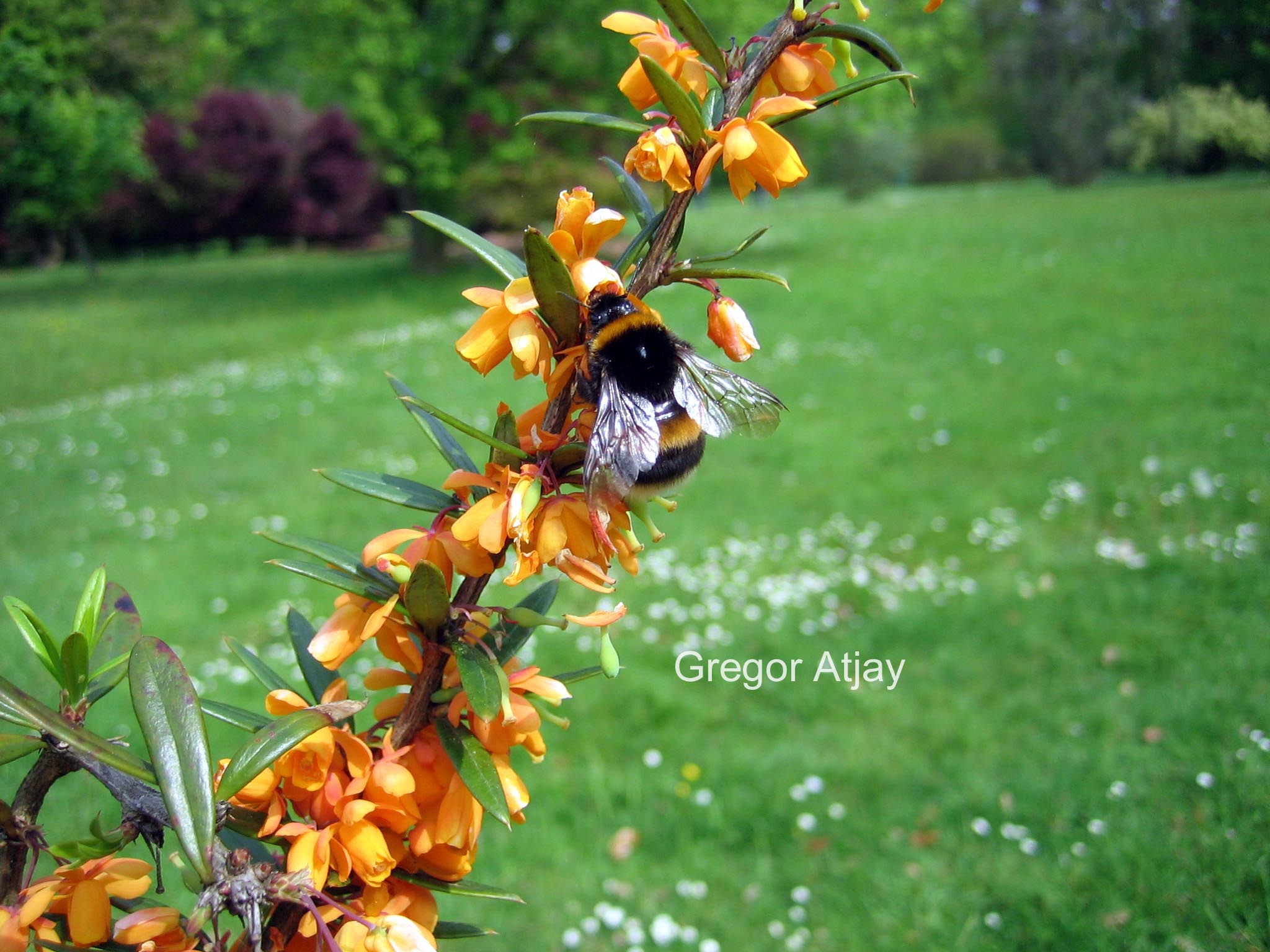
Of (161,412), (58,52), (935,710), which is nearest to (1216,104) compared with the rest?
(935,710)

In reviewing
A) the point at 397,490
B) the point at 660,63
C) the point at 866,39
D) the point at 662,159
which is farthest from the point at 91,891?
the point at 866,39

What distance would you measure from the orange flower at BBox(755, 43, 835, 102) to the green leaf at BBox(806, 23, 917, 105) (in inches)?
0.7

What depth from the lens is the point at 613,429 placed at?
0.84m

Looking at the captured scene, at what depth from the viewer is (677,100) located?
771mm

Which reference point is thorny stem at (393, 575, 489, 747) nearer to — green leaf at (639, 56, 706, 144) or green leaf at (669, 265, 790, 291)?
green leaf at (669, 265, 790, 291)

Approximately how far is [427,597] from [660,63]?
0.53 meters

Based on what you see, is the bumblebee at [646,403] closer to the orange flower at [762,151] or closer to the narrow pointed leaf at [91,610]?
the orange flower at [762,151]

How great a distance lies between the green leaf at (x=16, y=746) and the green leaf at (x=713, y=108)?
74cm

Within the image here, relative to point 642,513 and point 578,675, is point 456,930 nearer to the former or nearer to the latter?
point 578,675

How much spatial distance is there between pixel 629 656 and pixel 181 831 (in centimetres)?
324

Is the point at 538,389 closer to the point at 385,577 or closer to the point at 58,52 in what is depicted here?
the point at 58,52

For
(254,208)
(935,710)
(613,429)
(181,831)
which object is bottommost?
(254,208)

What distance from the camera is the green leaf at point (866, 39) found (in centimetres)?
84

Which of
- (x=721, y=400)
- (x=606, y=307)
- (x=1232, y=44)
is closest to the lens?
(x=606, y=307)
